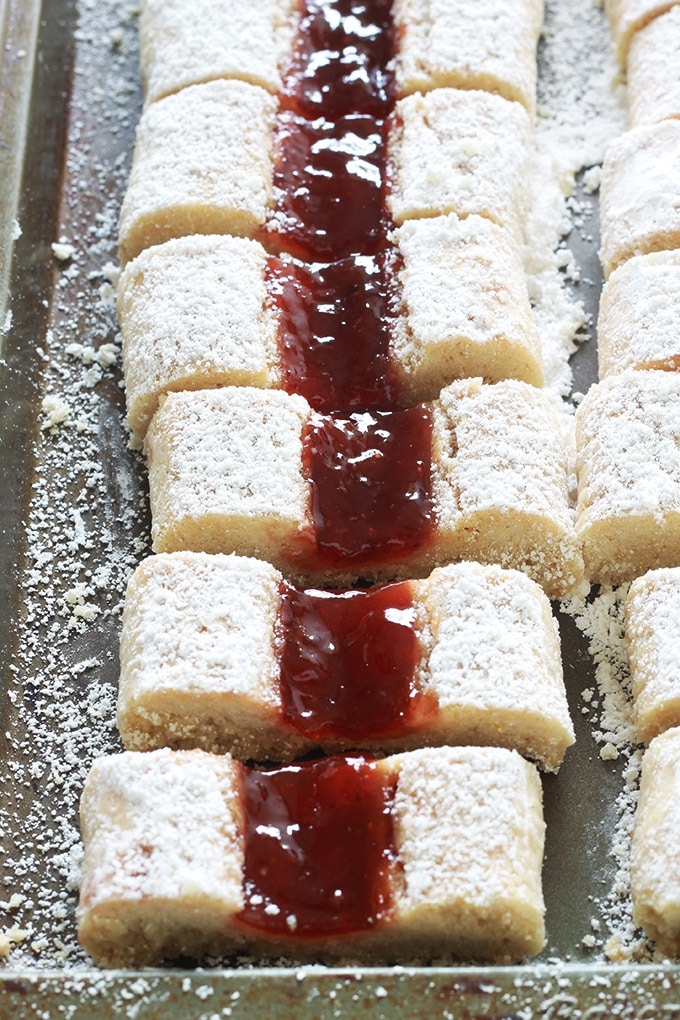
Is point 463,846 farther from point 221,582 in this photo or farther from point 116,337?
point 116,337

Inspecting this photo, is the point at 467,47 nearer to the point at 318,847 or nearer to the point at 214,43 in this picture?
the point at 214,43

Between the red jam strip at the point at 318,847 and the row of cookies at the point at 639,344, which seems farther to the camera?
the row of cookies at the point at 639,344

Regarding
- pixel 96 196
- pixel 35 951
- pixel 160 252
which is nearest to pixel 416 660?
pixel 35 951

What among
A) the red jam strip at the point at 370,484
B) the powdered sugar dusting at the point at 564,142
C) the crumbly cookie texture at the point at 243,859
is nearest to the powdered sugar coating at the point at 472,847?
the crumbly cookie texture at the point at 243,859

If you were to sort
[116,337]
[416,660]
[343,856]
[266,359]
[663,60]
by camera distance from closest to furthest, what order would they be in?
[343,856] < [416,660] < [266,359] < [116,337] < [663,60]

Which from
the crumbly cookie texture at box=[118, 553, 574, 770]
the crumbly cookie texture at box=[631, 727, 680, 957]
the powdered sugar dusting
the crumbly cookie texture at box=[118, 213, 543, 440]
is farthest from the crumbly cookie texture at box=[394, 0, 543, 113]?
the crumbly cookie texture at box=[631, 727, 680, 957]

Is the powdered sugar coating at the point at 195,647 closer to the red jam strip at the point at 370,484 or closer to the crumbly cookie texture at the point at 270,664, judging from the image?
the crumbly cookie texture at the point at 270,664
